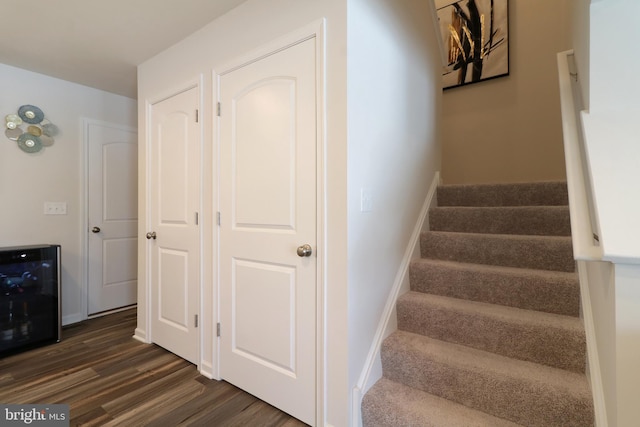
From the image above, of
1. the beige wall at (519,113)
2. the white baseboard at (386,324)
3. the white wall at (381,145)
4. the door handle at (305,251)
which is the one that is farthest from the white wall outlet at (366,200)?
the beige wall at (519,113)

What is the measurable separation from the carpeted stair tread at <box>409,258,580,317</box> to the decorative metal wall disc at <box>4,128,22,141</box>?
3453 mm

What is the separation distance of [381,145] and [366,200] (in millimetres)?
372

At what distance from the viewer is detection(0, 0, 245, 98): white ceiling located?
1.84 m

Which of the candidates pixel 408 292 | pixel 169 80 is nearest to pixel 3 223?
pixel 169 80

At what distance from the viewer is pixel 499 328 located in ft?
4.95

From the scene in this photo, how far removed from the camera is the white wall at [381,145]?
143cm

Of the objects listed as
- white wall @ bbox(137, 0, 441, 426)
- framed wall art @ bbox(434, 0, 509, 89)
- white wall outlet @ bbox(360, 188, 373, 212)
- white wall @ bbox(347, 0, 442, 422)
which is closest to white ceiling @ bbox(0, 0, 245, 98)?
white wall @ bbox(137, 0, 441, 426)

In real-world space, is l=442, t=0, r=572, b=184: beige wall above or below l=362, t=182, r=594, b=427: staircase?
above

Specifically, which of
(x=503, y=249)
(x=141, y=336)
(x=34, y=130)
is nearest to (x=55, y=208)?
(x=34, y=130)

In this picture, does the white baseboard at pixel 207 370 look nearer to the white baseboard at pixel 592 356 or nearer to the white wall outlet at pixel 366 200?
the white wall outlet at pixel 366 200

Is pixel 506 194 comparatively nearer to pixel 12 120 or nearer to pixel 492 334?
pixel 492 334

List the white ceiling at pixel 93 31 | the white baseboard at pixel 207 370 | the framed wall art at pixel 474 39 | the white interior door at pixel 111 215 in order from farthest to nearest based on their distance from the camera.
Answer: the framed wall art at pixel 474 39
the white interior door at pixel 111 215
the white baseboard at pixel 207 370
the white ceiling at pixel 93 31

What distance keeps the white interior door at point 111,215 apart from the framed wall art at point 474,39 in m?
3.76

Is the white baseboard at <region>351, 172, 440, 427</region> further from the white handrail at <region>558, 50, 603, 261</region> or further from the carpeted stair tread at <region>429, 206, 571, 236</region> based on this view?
the white handrail at <region>558, 50, 603, 261</region>
